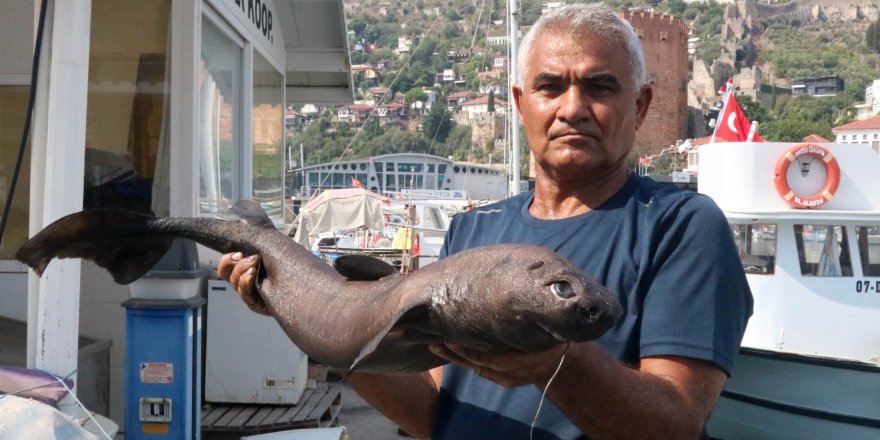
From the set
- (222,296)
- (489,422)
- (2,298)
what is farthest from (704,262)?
(2,298)

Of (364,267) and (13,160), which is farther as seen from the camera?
(13,160)

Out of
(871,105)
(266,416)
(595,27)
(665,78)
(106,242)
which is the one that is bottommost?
(266,416)

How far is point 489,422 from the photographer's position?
2117mm

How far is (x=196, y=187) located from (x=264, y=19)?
3.54 metres

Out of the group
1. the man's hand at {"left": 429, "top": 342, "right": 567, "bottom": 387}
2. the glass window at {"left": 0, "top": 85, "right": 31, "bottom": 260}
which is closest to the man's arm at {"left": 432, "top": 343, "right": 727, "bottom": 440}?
the man's hand at {"left": 429, "top": 342, "right": 567, "bottom": 387}

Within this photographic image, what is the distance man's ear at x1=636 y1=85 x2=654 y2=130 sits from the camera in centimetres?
229

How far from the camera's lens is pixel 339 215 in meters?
24.0

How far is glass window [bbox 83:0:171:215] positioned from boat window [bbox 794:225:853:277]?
6.61 meters

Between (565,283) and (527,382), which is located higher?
(565,283)

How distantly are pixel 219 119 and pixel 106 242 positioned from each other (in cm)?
435

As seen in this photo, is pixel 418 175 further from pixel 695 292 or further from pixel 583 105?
pixel 695 292

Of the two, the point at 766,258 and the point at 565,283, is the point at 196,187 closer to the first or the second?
the point at 565,283

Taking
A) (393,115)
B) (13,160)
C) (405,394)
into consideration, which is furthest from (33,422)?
(393,115)

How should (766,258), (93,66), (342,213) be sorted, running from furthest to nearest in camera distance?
(342,213) < (766,258) < (93,66)
